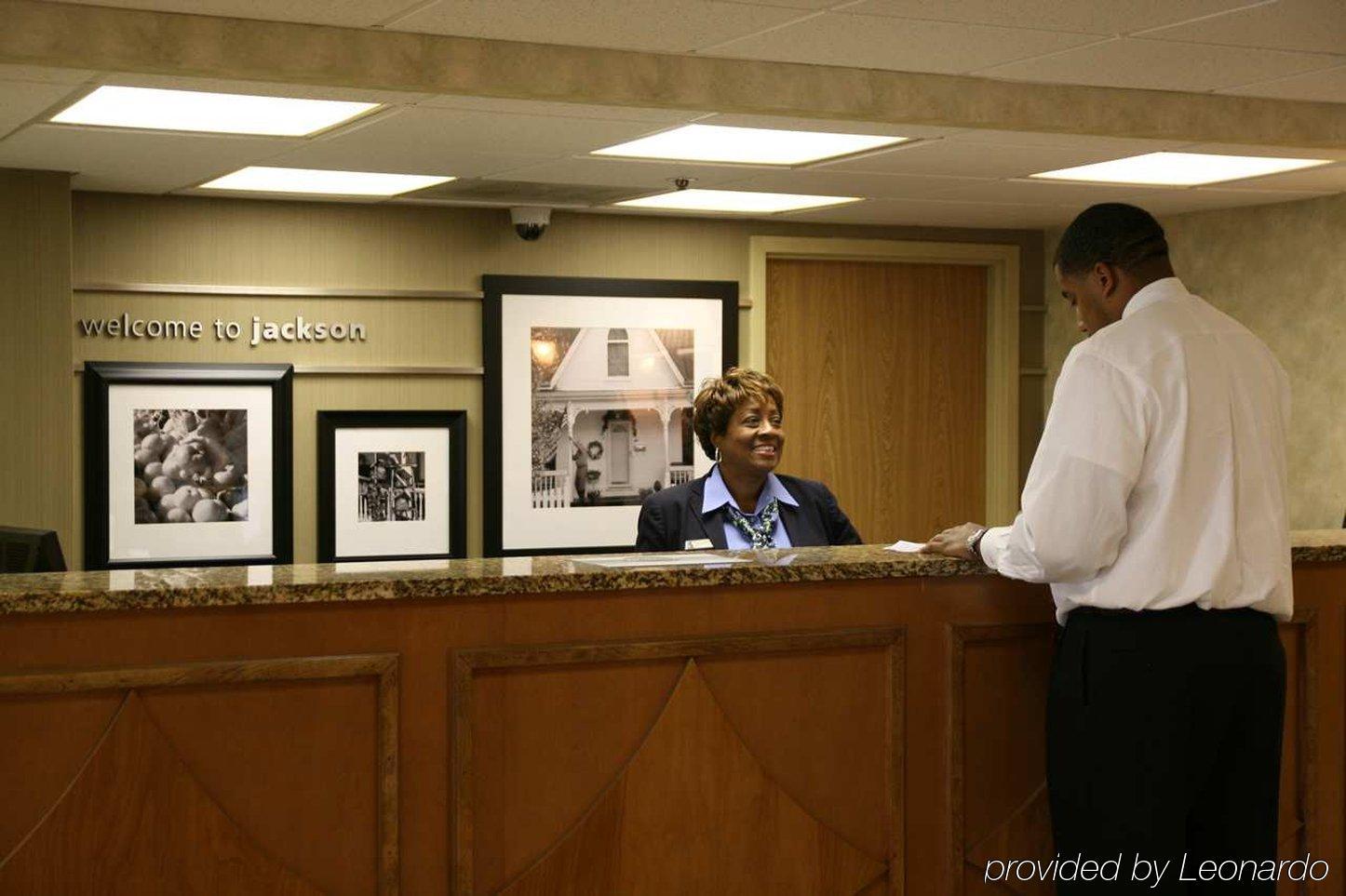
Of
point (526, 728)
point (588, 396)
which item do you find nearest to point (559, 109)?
point (526, 728)

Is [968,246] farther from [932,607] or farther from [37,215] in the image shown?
[932,607]

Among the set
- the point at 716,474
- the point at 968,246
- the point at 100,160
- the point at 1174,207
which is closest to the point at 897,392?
the point at 968,246

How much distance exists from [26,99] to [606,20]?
1.56 m

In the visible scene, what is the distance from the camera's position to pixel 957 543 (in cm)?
329

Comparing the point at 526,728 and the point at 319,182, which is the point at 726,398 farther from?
the point at 319,182

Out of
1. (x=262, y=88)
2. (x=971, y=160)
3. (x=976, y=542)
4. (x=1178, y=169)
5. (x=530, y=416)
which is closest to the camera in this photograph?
(x=976, y=542)

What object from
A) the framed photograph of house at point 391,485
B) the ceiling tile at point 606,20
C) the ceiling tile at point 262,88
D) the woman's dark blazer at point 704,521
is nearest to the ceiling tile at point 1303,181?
the woman's dark blazer at point 704,521

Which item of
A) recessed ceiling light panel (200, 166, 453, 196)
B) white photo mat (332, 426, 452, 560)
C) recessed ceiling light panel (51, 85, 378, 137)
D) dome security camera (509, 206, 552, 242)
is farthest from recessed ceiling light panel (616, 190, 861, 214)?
A: recessed ceiling light panel (51, 85, 378, 137)

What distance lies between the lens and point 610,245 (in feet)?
23.3

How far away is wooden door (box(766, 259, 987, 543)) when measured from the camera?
7496mm

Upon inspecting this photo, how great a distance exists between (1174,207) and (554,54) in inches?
144

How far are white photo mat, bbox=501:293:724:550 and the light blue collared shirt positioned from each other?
2379 mm

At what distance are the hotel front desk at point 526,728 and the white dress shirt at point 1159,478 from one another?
47cm

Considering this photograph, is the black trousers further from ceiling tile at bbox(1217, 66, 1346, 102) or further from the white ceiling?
ceiling tile at bbox(1217, 66, 1346, 102)
